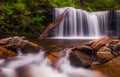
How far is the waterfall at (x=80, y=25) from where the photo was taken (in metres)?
20.0

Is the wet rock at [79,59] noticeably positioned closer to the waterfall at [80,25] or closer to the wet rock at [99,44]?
the wet rock at [99,44]

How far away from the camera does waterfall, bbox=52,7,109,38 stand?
2002 centimetres

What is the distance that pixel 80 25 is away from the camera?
20672 millimetres

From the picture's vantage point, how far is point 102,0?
91.7ft

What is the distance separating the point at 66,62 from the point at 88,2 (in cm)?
1884

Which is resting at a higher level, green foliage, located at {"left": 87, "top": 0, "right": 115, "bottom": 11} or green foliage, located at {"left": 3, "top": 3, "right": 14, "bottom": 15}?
green foliage, located at {"left": 87, "top": 0, "right": 115, "bottom": 11}

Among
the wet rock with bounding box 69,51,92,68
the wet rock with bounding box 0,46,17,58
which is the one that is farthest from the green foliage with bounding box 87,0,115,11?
the wet rock with bounding box 69,51,92,68

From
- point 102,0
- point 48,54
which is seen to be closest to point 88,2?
point 102,0

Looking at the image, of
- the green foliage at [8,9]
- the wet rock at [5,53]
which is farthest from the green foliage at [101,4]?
the wet rock at [5,53]

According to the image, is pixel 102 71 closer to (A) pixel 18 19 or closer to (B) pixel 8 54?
(B) pixel 8 54

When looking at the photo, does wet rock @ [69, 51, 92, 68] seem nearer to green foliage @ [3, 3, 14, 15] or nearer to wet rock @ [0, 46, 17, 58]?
wet rock @ [0, 46, 17, 58]

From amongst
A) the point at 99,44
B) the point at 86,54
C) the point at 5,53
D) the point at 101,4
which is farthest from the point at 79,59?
the point at 101,4

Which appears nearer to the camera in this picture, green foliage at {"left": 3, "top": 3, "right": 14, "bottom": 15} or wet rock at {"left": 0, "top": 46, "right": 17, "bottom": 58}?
wet rock at {"left": 0, "top": 46, "right": 17, "bottom": 58}

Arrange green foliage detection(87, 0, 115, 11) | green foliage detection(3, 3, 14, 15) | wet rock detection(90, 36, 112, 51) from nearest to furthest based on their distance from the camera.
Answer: wet rock detection(90, 36, 112, 51), green foliage detection(3, 3, 14, 15), green foliage detection(87, 0, 115, 11)
